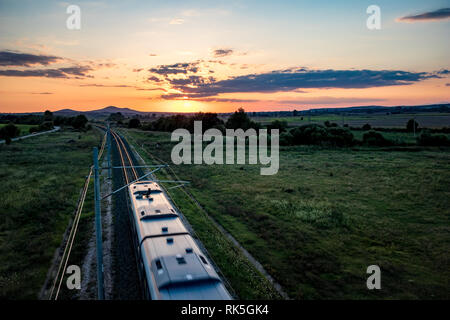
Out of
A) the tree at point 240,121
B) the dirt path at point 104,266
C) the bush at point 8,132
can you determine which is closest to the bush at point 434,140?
the tree at point 240,121

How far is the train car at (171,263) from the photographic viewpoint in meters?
8.45

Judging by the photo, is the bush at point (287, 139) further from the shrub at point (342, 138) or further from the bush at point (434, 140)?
the bush at point (434, 140)

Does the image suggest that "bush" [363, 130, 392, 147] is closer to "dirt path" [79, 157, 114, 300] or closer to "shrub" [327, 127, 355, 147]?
"shrub" [327, 127, 355, 147]

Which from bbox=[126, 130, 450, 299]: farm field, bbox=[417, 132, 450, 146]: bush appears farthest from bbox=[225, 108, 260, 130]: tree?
bbox=[126, 130, 450, 299]: farm field

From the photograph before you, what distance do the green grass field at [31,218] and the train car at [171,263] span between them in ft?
20.8

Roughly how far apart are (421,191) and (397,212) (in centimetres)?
869

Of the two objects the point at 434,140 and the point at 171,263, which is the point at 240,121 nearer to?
the point at 434,140

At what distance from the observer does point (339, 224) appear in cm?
2153

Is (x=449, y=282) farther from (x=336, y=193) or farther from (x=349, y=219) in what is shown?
(x=336, y=193)

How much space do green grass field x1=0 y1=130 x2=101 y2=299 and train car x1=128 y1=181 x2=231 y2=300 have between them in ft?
20.8

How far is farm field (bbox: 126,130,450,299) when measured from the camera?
1430cm

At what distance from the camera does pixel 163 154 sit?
58656mm
